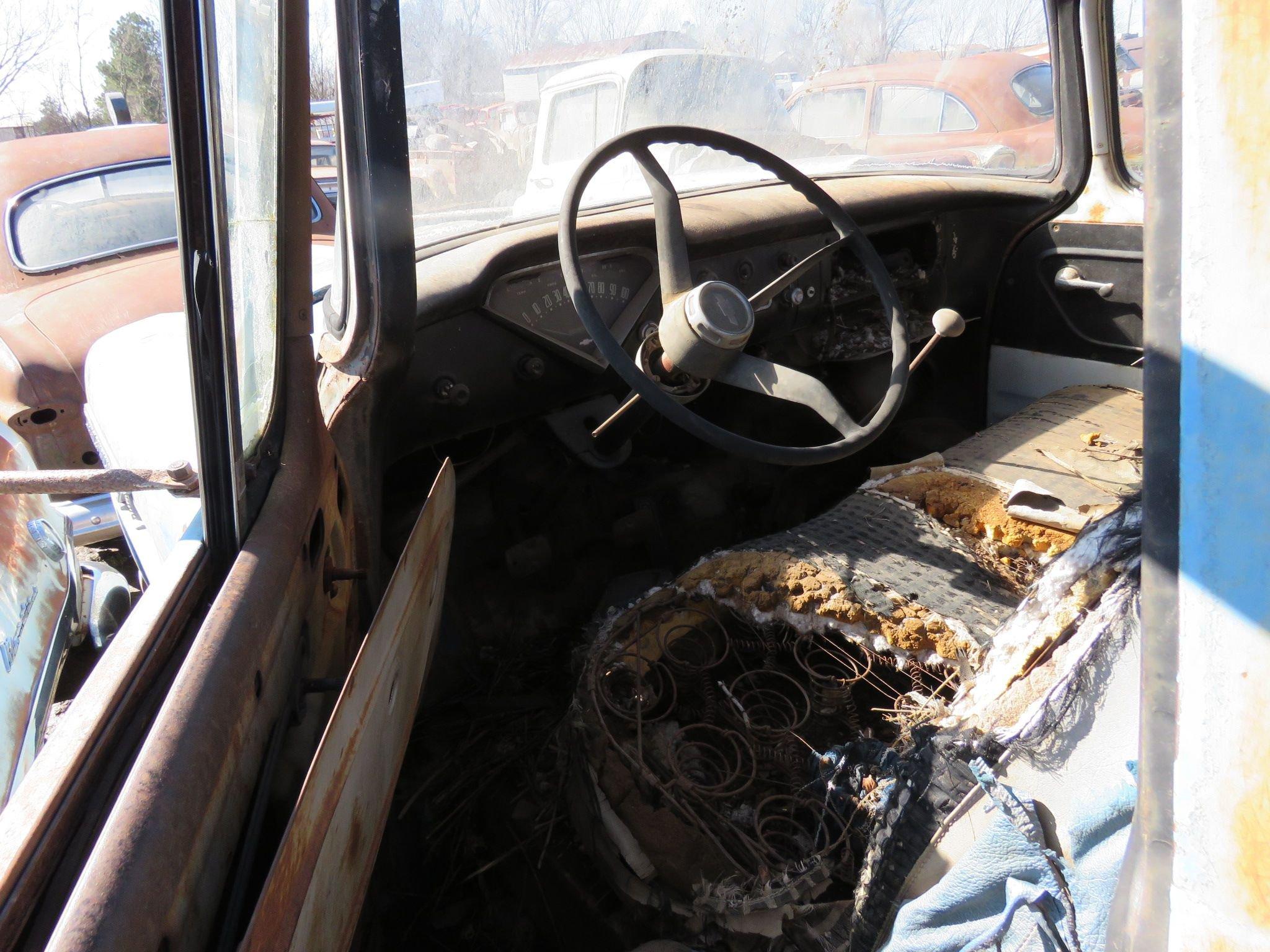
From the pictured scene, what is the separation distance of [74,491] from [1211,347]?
101 cm

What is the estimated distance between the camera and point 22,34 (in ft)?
2.76

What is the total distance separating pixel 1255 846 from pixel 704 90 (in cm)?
215

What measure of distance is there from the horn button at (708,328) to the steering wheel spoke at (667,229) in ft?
0.37

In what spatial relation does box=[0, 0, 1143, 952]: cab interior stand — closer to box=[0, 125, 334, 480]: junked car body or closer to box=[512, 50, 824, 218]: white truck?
box=[512, 50, 824, 218]: white truck

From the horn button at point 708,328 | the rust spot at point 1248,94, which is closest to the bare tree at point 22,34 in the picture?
the rust spot at point 1248,94

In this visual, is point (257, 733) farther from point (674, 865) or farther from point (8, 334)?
point (8, 334)

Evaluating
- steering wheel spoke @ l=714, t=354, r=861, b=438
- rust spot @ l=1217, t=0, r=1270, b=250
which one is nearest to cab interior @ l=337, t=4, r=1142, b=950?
steering wheel spoke @ l=714, t=354, r=861, b=438

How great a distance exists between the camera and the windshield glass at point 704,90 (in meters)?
1.90

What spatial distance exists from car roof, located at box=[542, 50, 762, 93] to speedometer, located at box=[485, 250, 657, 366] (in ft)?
1.34

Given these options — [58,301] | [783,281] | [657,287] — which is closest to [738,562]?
[783,281]

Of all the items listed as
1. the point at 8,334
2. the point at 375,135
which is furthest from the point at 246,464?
the point at 8,334

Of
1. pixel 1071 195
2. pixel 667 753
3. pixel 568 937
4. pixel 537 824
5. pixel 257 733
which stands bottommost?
pixel 568 937

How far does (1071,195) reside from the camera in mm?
2854

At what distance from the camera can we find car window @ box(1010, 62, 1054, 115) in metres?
2.75
